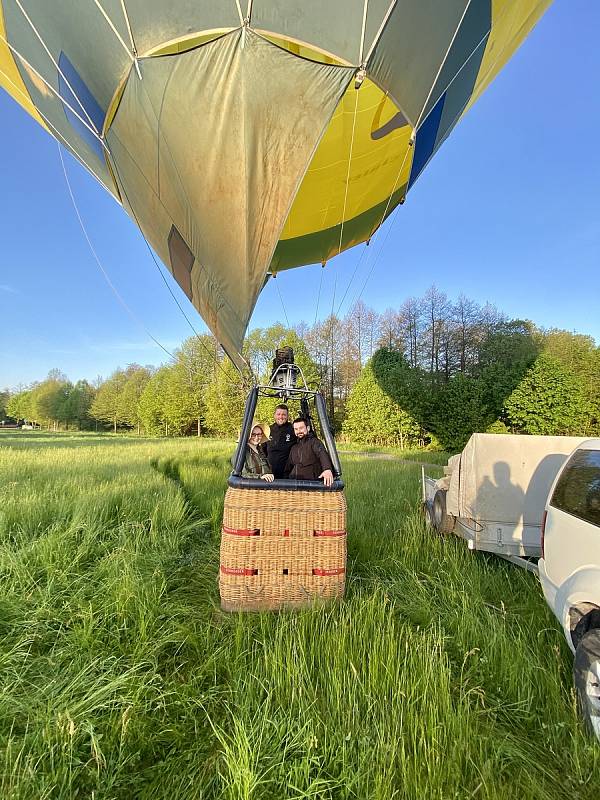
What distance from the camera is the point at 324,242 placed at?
903 centimetres

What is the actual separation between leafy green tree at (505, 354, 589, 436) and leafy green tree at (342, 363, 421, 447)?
6171mm

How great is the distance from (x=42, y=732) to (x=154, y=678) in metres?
0.58

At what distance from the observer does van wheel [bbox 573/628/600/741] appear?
2098mm

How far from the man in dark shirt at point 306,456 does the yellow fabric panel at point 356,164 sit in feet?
14.6

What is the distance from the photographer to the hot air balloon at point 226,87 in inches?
130

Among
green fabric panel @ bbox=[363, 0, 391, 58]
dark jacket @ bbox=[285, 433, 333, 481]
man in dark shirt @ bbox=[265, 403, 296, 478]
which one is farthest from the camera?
man in dark shirt @ bbox=[265, 403, 296, 478]

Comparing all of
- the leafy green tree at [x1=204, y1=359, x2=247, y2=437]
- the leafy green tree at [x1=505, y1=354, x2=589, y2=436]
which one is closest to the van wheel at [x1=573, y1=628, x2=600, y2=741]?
the leafy green tree at [x1=505, y1=354, x2=589, y2=436]

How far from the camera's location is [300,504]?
3129 mm

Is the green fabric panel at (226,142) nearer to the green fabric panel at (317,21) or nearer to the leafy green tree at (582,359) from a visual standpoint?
the green fabric panel at (317,21)

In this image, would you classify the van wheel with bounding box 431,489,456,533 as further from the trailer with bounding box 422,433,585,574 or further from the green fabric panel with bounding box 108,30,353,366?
the green fabric panel with bounding box 108,30,353,366

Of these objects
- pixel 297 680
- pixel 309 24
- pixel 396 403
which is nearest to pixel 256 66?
pixel 309 24

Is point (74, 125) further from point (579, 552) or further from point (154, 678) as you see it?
point (579, 552)

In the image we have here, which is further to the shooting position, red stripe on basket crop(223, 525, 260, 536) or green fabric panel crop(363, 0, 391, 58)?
green fabric panel crop(363, 0, 391, 58)

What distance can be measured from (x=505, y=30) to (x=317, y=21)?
2.79 m
